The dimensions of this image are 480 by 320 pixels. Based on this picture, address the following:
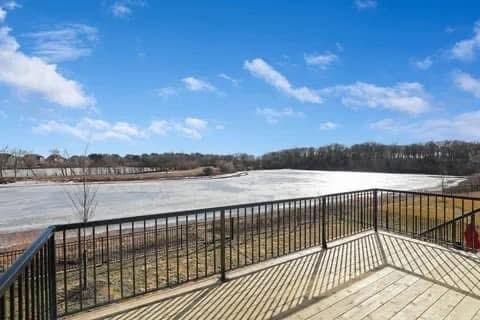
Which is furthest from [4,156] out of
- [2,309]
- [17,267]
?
[2,309]

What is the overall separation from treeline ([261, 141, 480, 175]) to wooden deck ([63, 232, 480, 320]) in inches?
2406

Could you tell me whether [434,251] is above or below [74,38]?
below

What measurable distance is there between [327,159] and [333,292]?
8641 centimetres

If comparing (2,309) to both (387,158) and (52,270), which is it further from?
(387,158)

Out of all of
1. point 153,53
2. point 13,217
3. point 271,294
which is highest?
point 153,53

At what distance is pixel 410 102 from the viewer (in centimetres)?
2288

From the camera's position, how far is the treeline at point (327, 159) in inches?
2345

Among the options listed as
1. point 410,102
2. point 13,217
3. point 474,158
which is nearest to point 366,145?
point 474,158

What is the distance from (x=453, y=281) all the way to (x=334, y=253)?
141cm

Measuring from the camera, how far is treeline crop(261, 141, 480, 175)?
202ft

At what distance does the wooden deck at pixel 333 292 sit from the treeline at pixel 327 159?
4727 cm

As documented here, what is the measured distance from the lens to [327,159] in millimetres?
86875

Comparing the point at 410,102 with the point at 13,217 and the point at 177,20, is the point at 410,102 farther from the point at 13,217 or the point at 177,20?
the point at 13,217

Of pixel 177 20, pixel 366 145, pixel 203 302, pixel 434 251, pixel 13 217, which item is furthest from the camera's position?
pixel 366 145
